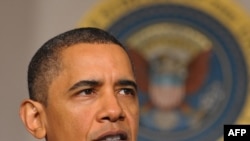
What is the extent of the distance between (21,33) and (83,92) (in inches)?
34.9

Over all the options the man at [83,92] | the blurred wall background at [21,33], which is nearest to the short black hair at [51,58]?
the man at [83,92]

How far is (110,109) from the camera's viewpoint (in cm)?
94

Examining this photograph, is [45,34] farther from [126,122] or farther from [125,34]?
[126,122]

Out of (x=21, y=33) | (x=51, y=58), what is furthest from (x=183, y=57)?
(x=51, y=58)

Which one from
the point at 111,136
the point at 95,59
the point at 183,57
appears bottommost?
the point at 111,136

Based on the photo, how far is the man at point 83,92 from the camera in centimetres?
95

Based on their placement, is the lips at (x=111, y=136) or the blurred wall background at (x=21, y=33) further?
the blurred wall background at (x=21, y=33)

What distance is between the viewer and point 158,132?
1.84 m

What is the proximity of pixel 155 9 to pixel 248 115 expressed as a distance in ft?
1.24

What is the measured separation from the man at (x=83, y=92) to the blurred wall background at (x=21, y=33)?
2.45 ft

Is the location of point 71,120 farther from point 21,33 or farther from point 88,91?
point 21,33

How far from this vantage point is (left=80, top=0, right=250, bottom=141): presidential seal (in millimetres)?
1842

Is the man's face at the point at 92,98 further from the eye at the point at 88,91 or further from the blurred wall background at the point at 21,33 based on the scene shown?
the blurred wall background at the point at 21,33

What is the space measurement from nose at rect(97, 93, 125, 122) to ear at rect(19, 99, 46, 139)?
4.6 inches
